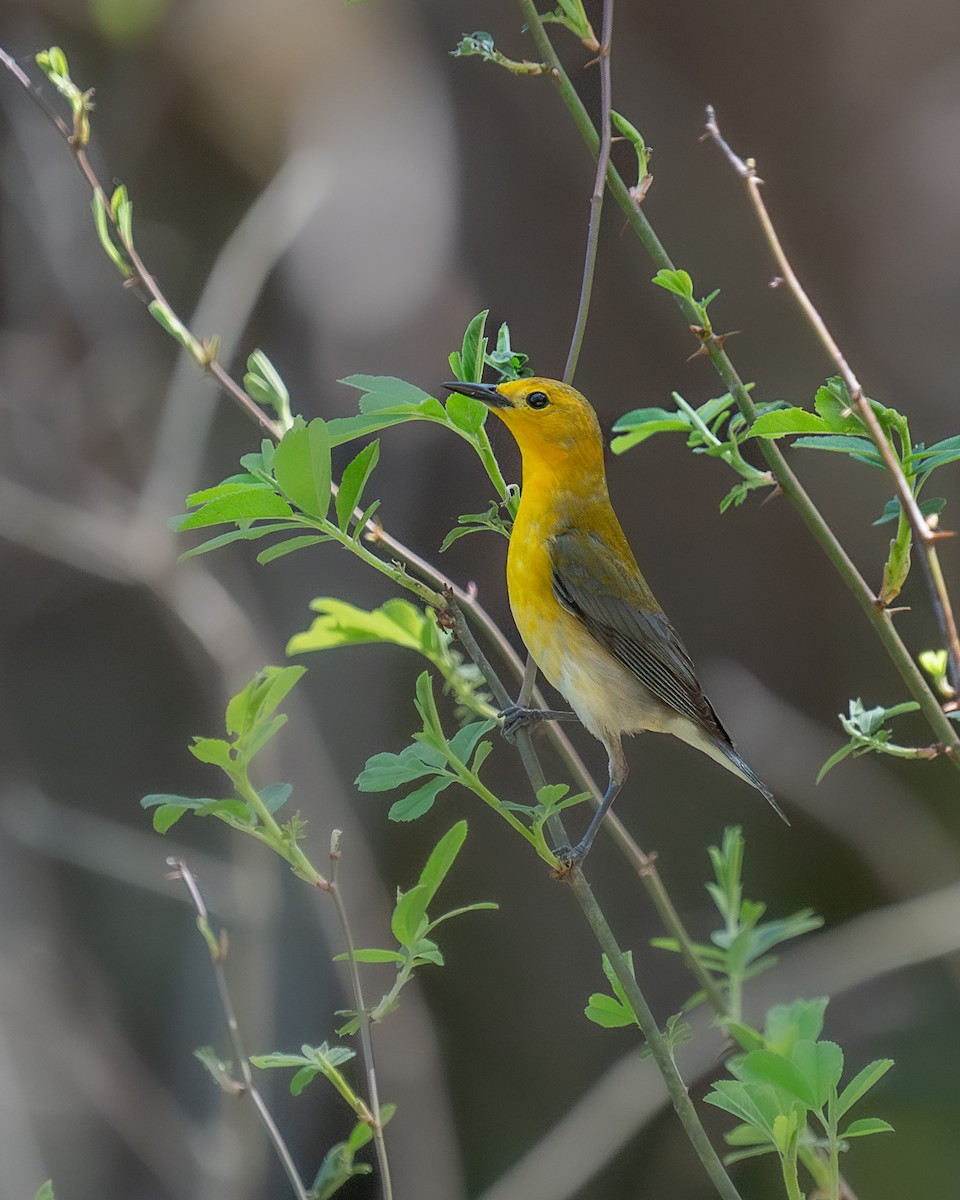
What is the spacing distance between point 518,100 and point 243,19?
1201 millimetres

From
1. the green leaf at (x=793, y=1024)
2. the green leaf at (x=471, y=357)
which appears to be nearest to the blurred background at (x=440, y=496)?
the green leaf at (x=471, y=357)

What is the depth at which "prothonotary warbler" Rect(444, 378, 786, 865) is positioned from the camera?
2.44 meters

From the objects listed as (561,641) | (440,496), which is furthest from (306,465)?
(440,496)

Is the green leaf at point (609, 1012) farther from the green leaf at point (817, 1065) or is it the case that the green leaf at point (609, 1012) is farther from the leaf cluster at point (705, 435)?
the leaf cluster at point (705, 435)

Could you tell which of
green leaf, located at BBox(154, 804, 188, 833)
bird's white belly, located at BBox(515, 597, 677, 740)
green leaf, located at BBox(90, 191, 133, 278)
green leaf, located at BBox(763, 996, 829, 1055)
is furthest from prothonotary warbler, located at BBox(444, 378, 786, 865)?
green leaf, located at BBox(763, 996, 829, 1055)

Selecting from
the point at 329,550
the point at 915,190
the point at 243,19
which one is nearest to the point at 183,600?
the point at 329,550

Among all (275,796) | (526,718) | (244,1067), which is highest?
(275,796)

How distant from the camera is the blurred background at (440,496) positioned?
4.87 meters

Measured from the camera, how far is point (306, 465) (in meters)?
1.05

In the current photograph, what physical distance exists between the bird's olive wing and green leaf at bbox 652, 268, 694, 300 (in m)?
1.26

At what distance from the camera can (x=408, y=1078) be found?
→ 4801 millimetres

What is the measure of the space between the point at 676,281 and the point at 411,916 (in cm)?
67

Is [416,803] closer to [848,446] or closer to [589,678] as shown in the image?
[848,446]

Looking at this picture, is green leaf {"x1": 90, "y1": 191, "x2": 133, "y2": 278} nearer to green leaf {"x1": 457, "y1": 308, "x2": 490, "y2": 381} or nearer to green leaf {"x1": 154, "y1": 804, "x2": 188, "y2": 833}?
green leaf {"x1": 457, "y1": 308, "x2": 490, "y2": 381}
